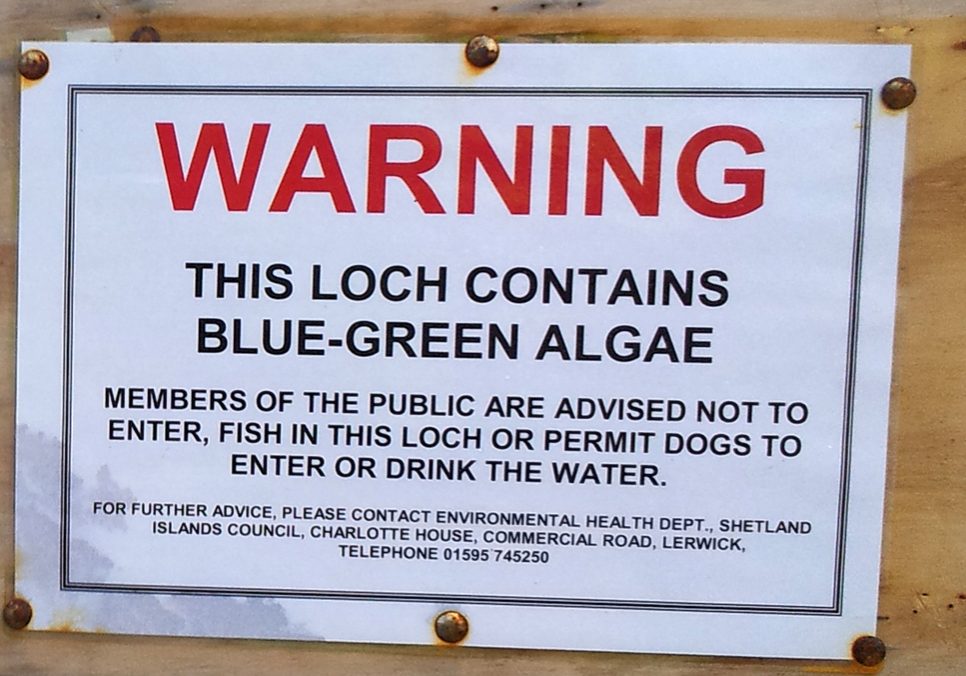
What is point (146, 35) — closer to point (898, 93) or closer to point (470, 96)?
point (470, 96)

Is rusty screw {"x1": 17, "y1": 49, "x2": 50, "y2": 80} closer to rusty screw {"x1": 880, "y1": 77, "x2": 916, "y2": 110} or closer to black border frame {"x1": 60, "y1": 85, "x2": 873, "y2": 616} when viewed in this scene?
black border frame {"x1": 60, "y1": 85, "x2": 873, "y2": 616}

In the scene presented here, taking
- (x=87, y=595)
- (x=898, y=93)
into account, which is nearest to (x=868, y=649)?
(x=898, y=93)

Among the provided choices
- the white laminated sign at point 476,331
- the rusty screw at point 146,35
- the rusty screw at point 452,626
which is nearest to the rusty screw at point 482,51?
the white laminated sign at point 476,331

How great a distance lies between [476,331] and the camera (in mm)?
647

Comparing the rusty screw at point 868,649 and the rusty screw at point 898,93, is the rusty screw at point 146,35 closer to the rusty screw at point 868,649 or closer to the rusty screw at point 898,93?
the rusty screw at point 898,93

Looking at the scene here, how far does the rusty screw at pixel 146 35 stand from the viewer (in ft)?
2.15

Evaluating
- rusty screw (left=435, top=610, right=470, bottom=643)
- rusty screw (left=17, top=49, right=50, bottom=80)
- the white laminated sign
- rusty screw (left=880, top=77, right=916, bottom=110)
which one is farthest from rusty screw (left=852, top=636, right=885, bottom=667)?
rusty screw (left=17, top=49, right=50, bottom=80)

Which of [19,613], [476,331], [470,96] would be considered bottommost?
[19,613]

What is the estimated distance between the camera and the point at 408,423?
0.65 metres

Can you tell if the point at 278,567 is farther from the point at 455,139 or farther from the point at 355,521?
the point at 455,139

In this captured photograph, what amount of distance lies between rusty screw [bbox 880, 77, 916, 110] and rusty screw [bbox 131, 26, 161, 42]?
0.59 m

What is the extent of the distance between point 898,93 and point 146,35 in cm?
61

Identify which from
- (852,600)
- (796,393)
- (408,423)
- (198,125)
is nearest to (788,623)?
(852,600)

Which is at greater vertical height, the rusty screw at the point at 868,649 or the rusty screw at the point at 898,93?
the rusty screw at the point at 898,93
